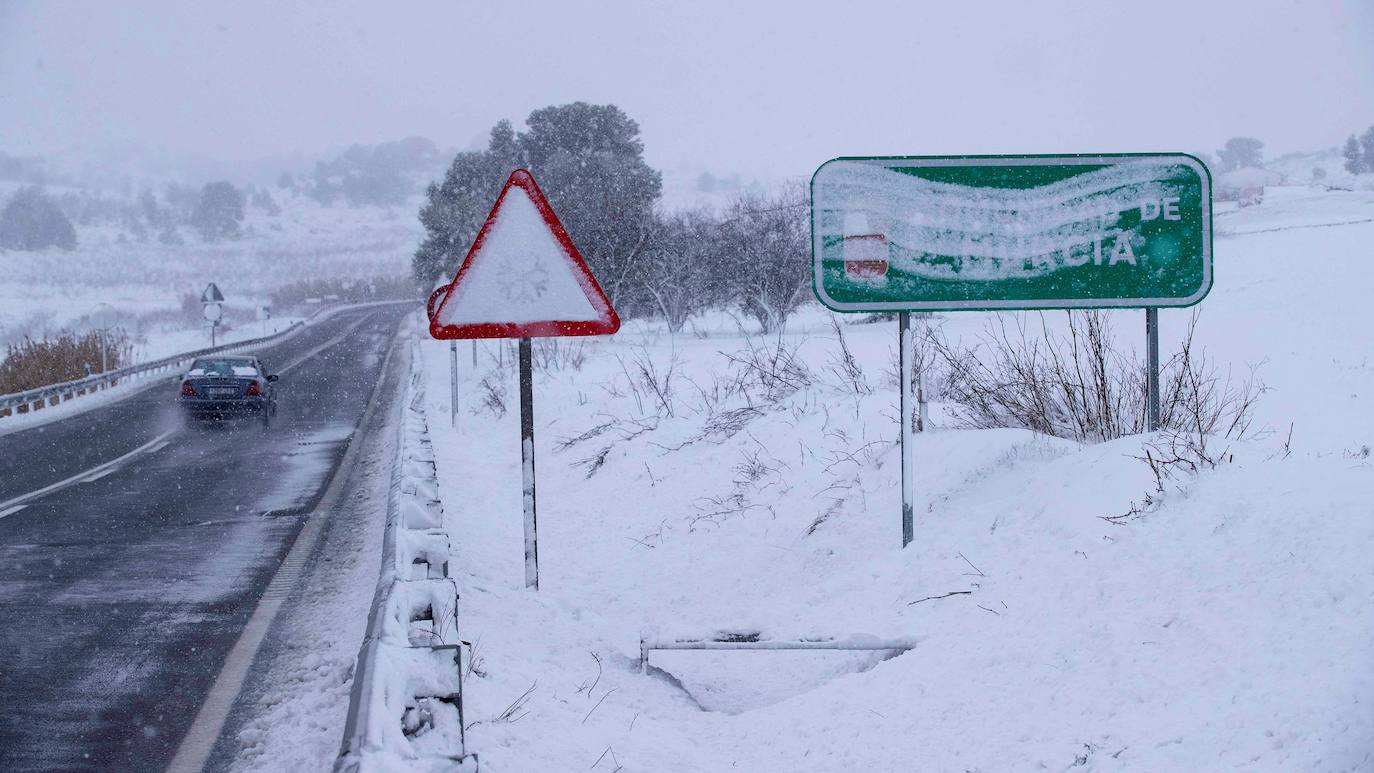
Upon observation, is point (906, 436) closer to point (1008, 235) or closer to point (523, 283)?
point (1008, 235)

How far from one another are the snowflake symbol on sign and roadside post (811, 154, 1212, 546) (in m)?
1.62

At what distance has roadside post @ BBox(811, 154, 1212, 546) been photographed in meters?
6.17

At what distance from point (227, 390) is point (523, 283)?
59.3ft

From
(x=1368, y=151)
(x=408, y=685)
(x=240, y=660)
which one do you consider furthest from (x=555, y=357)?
(x=1368, y=151)

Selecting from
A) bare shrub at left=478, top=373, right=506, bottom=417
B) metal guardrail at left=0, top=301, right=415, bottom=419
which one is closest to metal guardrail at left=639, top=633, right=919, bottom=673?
bare shrub at left=478, top=373, right=506, bottom=417

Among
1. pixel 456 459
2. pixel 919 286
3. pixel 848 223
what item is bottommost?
pixel 456 459

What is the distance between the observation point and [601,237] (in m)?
39.7

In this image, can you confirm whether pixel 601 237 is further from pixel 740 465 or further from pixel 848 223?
pixel 848 223

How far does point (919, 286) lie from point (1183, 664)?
9.93 feet

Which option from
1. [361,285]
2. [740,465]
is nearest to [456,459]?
[740,465]

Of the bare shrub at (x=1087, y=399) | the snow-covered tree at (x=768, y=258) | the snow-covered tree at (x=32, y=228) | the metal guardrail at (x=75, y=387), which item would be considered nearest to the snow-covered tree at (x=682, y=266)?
the snow-covered tree at (x=768, y=258)

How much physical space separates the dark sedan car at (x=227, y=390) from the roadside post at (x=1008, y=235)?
17765 mm

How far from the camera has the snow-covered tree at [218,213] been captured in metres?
185

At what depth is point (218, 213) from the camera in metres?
188
